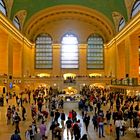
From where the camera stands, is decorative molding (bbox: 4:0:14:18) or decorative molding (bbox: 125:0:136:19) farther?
decorative molding (bbox: 4:0:14:18)

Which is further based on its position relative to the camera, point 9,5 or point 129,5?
point 9,5

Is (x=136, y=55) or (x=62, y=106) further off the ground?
(x=136, y=55)

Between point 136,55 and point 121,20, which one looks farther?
point 121,20

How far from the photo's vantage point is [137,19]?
36969 mm

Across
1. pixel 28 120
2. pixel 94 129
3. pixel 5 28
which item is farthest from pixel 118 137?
pixel 5 28

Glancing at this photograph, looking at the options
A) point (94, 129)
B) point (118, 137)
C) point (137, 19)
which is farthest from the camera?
point (137, 19)

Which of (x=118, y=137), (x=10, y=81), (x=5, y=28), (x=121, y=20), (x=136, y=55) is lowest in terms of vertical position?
(x=118, y=137)

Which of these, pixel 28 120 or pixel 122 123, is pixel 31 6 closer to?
pixel 28 120

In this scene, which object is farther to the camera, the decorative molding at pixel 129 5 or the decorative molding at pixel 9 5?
the decorative molding at pixel 9 5

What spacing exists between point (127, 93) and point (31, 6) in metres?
20.4

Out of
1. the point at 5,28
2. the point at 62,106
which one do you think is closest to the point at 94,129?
the point at 62,106

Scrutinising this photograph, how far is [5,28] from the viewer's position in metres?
39.5

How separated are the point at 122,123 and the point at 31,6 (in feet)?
120

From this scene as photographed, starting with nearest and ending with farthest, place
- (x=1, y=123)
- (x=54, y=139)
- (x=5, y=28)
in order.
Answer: (x=54, y=139), (x=1, y=123), (x=5, y=28)
